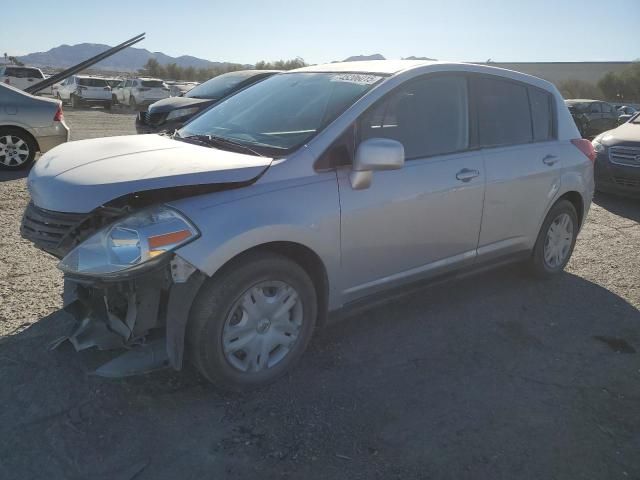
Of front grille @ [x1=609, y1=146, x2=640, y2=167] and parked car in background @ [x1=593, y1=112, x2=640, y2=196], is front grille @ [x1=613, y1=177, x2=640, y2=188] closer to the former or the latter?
parked car in background @ [x1=593, y1=112, x2=640, y2=196]

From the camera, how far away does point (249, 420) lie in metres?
2.78

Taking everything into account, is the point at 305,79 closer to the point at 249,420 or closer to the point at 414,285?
the point at 414,285

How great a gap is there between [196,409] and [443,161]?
2254 mm

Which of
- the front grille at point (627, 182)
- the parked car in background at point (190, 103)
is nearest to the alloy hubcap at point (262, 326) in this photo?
the parked car in background at point (190, 103)

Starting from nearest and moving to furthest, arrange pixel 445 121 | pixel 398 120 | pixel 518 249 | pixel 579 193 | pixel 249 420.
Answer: pixel 249 420, pixel 398 120, pixel 445 121, pixel 518 249, pixel 579 193

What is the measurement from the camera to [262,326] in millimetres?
2984

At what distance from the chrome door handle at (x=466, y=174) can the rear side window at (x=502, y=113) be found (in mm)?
309

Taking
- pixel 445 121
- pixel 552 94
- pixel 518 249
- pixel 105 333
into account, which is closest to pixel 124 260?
pixel 105 333

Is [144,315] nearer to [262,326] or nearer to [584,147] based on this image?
[262,326]

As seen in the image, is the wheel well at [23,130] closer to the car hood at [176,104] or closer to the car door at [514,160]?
the car hood at [176,104]

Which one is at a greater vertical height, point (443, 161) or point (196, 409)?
point (443, 161)

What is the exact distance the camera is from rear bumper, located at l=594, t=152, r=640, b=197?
26.5ft

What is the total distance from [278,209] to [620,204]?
293 inches

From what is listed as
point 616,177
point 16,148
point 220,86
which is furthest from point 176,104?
point 616,177
